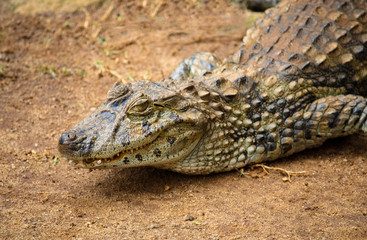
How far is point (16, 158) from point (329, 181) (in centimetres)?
346

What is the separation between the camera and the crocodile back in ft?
14.6

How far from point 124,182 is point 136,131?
0.71 metres

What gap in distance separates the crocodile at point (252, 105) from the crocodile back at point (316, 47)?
12mm

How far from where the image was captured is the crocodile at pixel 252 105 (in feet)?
12.3

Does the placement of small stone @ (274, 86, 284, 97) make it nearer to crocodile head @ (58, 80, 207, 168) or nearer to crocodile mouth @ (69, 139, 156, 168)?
crocodile head @ (58, 80, 207, 168)

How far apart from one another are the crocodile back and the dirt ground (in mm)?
831

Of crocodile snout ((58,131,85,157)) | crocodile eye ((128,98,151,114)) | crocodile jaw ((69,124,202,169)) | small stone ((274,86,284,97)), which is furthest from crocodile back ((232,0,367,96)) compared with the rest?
crocodile snout ((58,131,85,157))

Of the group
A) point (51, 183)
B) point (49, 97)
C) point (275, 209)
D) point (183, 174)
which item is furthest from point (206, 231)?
point (49, 97)

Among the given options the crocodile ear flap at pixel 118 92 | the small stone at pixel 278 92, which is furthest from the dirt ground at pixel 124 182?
the crocodile ear flap at pixel 118 92

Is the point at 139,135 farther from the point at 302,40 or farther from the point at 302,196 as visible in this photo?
the point at 302,40

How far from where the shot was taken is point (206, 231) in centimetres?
331

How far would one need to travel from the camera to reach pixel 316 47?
456cm

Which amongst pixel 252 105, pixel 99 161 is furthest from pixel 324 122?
pixel 99 161

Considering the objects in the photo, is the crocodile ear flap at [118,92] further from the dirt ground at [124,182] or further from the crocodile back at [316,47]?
the crocodile back at [316,47]
